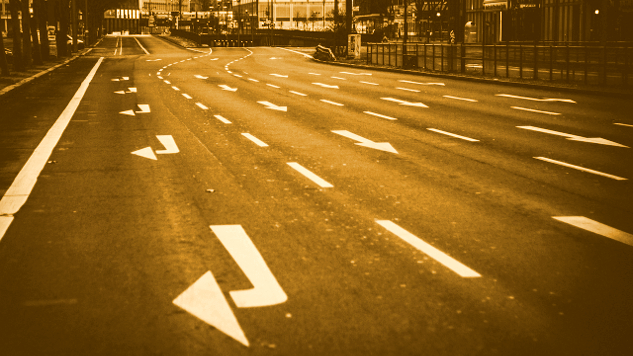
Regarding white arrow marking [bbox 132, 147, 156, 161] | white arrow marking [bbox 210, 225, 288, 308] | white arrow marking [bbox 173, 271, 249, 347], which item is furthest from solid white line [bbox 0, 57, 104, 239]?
white arrow marking [bbox 173, 271, 249, 347]

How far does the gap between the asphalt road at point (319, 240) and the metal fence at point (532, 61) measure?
9.30m

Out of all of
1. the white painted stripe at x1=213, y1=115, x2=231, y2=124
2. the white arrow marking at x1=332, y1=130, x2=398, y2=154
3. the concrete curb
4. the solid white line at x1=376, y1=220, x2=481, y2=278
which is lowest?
the solid white line at x1=376, y1=220, x2=481, y2=278

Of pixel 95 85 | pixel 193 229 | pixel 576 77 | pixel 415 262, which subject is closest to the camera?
pixel 415 262

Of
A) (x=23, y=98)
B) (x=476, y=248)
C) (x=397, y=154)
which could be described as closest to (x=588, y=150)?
(x=397, y=154)

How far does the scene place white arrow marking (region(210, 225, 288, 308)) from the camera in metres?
5.49

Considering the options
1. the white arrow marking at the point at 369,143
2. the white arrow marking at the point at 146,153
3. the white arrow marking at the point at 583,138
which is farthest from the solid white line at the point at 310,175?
the white arrow marking at the point at 583,138

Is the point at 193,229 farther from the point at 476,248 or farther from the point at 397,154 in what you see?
the point at 397,154

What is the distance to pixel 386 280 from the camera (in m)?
5.92

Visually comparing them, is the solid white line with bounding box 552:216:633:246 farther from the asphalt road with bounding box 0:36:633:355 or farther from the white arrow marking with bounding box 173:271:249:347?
the white arrow marking with bounding box 173:271:249:347

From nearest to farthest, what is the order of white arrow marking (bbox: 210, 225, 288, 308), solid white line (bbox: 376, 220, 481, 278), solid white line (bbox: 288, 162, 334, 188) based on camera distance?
1. white arrow marking (bbox: 210, 225, 288, 308)
2. solid white line (bbox: 376, 220, 481, 278)
3. solid white line (bbox: 288, 162, 334, 188)

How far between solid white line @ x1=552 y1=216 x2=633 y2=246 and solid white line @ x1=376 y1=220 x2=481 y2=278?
5.48ft

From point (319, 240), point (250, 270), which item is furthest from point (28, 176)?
point (250, 270)

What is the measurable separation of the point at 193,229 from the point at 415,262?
7.41ft

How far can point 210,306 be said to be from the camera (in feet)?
17.6
